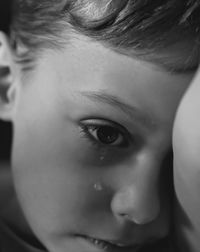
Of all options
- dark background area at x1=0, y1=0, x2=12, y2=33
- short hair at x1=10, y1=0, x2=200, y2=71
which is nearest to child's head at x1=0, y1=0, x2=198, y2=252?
short hair at x1=10, y1=0, x2=200, y2=71

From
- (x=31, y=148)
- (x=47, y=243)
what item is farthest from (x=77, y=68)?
(x=47, y=243)

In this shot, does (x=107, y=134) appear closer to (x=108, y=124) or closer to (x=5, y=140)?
(x=108, y=124)

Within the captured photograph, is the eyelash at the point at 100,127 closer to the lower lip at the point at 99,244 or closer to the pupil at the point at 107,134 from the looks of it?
the pupil at the point at 107,134

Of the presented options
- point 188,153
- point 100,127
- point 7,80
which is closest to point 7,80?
point 7,80

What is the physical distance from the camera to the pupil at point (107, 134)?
2.33 ft

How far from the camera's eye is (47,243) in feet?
2.59

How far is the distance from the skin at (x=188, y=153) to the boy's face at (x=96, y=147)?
30mm

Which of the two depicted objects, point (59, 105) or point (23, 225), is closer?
point (59, 105)

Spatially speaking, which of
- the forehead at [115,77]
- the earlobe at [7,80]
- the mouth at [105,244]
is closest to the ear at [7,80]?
the earlobe at [7,80]

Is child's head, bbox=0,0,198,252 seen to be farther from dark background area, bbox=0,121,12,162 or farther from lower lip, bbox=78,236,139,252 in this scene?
dark background area, bbox=0,121,12,162

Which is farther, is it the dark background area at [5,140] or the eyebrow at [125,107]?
the dark background area at [5,140]

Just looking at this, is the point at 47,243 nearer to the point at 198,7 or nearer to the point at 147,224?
the point at 147,224

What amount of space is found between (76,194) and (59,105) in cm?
12

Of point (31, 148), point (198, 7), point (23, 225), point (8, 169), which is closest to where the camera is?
point (198, 7)
